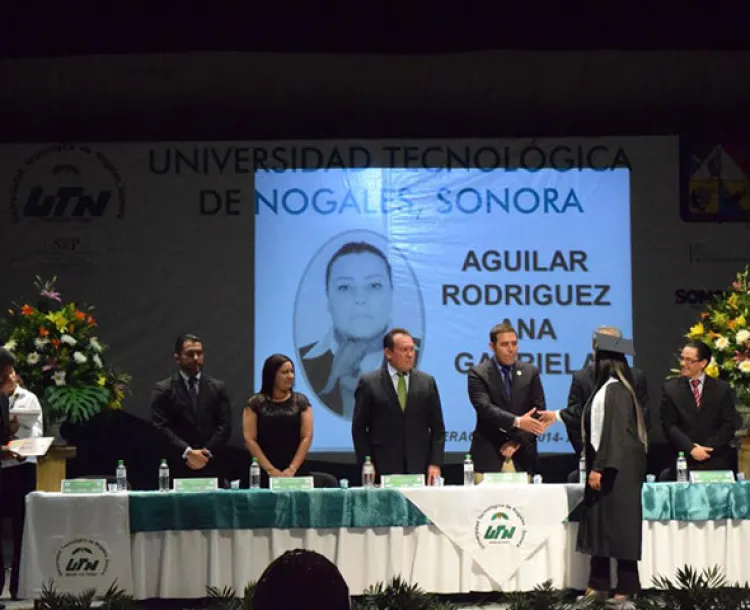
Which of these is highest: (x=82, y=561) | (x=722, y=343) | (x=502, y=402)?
(x=722, y=343)

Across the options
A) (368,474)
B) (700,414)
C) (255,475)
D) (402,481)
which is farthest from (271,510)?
(700,414)

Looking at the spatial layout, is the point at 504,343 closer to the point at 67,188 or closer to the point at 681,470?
the point at 681,470

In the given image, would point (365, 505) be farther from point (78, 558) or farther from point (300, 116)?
point (300, 116)

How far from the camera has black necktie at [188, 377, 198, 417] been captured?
20.0 ft

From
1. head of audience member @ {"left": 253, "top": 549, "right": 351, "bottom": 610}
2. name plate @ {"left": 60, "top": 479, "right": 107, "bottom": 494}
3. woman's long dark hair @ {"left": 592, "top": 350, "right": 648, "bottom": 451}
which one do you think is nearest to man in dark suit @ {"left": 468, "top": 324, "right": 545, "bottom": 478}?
woman's long dark hair @ {"left": 592, "top": 350, "right": 648, "bottom": 451}

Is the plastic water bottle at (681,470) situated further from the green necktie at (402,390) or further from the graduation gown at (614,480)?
the green necktie at (402,390)

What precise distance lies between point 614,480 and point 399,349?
1186 mm

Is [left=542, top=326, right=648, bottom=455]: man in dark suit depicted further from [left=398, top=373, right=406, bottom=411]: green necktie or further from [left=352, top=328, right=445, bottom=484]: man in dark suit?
[left=398, top=373, right=406, bottom=411]: green necktie

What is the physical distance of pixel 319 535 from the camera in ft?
18.0

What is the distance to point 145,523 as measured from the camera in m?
5.42

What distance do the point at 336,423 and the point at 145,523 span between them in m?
2.56

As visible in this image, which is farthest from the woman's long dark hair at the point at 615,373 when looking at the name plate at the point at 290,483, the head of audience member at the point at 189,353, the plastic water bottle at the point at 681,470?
the head of audience member at the point at 189,353

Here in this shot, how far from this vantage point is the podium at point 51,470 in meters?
6.14

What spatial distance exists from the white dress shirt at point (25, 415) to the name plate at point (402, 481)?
1.73m
